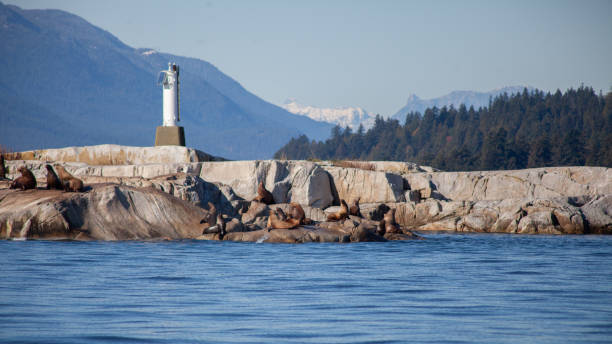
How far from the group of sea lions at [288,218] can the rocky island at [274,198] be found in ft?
0.58

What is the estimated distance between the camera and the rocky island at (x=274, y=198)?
21.6 metres

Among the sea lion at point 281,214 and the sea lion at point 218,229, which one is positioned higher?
the sea lion at point 281,214

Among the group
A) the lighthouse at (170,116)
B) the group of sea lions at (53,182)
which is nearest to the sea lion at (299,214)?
the group of sea lions at (53,182)

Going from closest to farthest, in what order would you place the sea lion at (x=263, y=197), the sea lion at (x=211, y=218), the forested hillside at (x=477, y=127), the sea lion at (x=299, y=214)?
the sea lion at (x=211, y=218) < the sea lion at (x=299, y=214) < the sea lion at (x=263, y=197) < the forested hillside at (x=477, y=127)

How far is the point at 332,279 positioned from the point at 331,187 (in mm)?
19713

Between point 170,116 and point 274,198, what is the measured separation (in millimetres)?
11035

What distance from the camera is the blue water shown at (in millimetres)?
9062

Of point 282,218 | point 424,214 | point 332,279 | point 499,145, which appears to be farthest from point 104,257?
point 499,145

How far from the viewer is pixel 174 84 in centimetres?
4038

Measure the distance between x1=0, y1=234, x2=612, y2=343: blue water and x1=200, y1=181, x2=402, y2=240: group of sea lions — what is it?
70.4 inches

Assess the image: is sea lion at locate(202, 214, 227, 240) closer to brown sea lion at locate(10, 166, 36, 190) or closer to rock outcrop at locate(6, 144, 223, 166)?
brown sea lion at locate(10, 166, 36, 190)

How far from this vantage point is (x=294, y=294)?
12.3 meters

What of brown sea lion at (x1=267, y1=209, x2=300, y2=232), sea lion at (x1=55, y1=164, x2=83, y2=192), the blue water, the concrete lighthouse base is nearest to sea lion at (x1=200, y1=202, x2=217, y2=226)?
brown sea lion at (x1=267, y1=209, x2=300, y2=232)

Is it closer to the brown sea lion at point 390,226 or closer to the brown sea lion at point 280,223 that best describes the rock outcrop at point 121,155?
the brown sea lion at point 280,223
